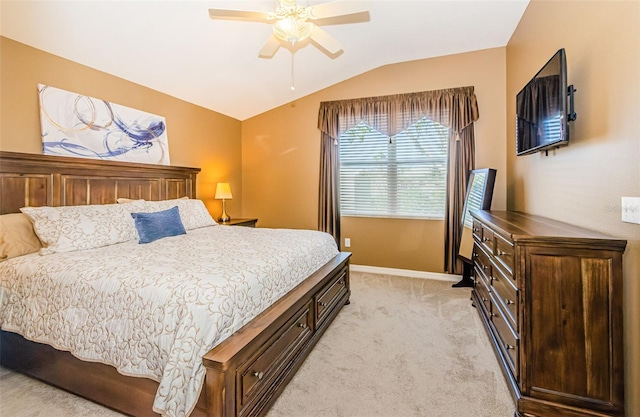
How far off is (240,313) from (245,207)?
372 centimetres

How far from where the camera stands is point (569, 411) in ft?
4.88

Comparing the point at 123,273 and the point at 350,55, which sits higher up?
the point at 350,55

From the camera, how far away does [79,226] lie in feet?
7.32

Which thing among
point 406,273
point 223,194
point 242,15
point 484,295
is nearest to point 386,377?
point 484,295

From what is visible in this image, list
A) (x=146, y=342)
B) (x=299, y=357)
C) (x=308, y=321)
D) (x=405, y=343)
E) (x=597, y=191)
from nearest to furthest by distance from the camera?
(x=146, y=342)
(x=597, y=191)
(x=299, y=357)
(x=308, y=321)
(x=405, y=343)

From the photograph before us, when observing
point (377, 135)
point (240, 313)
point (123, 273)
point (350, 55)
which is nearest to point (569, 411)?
point (240, 313)

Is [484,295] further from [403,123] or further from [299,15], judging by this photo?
[299,15]

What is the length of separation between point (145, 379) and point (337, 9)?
8.67 feet

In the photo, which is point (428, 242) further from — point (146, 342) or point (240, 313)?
point (146, 342)

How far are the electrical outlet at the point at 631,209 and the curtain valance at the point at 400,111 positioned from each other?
8.52 feet

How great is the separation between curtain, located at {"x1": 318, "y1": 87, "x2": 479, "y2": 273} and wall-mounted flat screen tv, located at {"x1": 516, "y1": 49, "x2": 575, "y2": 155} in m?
1.20

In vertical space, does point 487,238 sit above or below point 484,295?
above

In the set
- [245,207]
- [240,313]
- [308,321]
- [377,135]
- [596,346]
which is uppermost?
[377,135]

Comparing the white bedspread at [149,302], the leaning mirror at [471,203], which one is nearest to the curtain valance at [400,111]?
the leaning mirror at [471,203]
